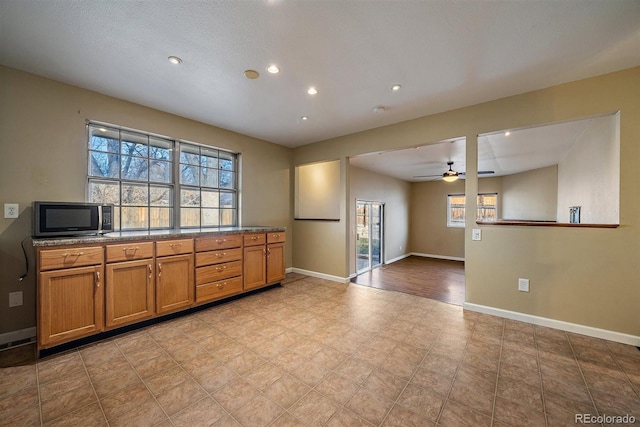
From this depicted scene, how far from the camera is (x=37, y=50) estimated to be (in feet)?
7.11

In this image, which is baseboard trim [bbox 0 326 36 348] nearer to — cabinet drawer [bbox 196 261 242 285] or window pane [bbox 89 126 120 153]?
cabinet drawer [bbox 196 261 242 285]

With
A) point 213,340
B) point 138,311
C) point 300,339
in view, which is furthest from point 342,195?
point 138,311

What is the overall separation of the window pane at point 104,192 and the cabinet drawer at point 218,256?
4.05ft

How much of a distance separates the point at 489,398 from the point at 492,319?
1558mm

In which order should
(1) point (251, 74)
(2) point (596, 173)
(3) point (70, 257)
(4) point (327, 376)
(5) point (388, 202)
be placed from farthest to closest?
(5) point (388, 202) → (2) point (596, 173) → (1) point (251, 74) → (3) point (70, 257) → (4) point (327, 376)

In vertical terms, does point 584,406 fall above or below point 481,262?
below

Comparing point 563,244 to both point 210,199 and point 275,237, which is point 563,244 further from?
point 210,199

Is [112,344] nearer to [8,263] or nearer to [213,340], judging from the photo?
[213,340]

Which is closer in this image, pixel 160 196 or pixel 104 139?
pixel 104 139

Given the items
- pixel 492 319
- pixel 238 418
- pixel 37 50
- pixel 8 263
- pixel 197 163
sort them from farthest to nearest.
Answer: pixel 197 163
pixel 492 319
pixel 8 263
pixel 37 50
pixel 238 418

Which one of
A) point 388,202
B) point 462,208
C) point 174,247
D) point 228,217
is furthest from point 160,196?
point 462,208

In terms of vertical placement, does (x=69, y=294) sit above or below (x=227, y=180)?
below

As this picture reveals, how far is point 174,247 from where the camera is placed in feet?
9.70

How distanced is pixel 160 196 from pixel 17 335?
1935 mm
